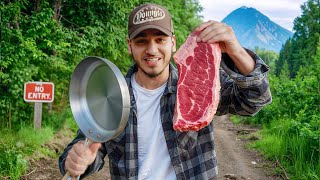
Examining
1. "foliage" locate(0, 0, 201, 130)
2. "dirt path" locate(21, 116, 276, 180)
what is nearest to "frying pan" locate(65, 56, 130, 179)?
"dirt path" locate(21, 116, 276, 180)

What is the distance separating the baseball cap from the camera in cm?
224

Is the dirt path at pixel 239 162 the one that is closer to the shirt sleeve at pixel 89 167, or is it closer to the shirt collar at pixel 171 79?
the shirt collar at pixel 171 79

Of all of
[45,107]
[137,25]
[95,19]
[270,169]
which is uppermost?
[95,19]

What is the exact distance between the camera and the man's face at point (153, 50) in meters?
2.24

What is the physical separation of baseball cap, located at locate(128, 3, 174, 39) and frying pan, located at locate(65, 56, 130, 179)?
0.55 metres

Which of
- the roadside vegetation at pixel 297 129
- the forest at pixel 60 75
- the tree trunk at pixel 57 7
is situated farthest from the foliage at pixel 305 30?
the tree trunk at pixel 57 7

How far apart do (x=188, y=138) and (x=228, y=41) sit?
66 cm

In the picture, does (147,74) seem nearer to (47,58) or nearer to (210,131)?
(210,131)

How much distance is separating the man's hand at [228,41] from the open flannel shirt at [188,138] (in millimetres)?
56

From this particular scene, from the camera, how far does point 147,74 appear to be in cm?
230

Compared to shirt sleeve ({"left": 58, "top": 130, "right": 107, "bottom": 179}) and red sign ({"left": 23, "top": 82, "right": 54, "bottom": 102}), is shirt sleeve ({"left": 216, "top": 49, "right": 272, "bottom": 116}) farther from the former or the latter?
red sign ({"left": 23, "top": 82, "right": 54, "bottom": 102})

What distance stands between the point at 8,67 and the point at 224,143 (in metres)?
6.01

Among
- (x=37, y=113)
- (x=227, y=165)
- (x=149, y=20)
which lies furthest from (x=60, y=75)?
(x=149, y=20)

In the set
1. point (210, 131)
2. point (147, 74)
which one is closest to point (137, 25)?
point (147, 74)
